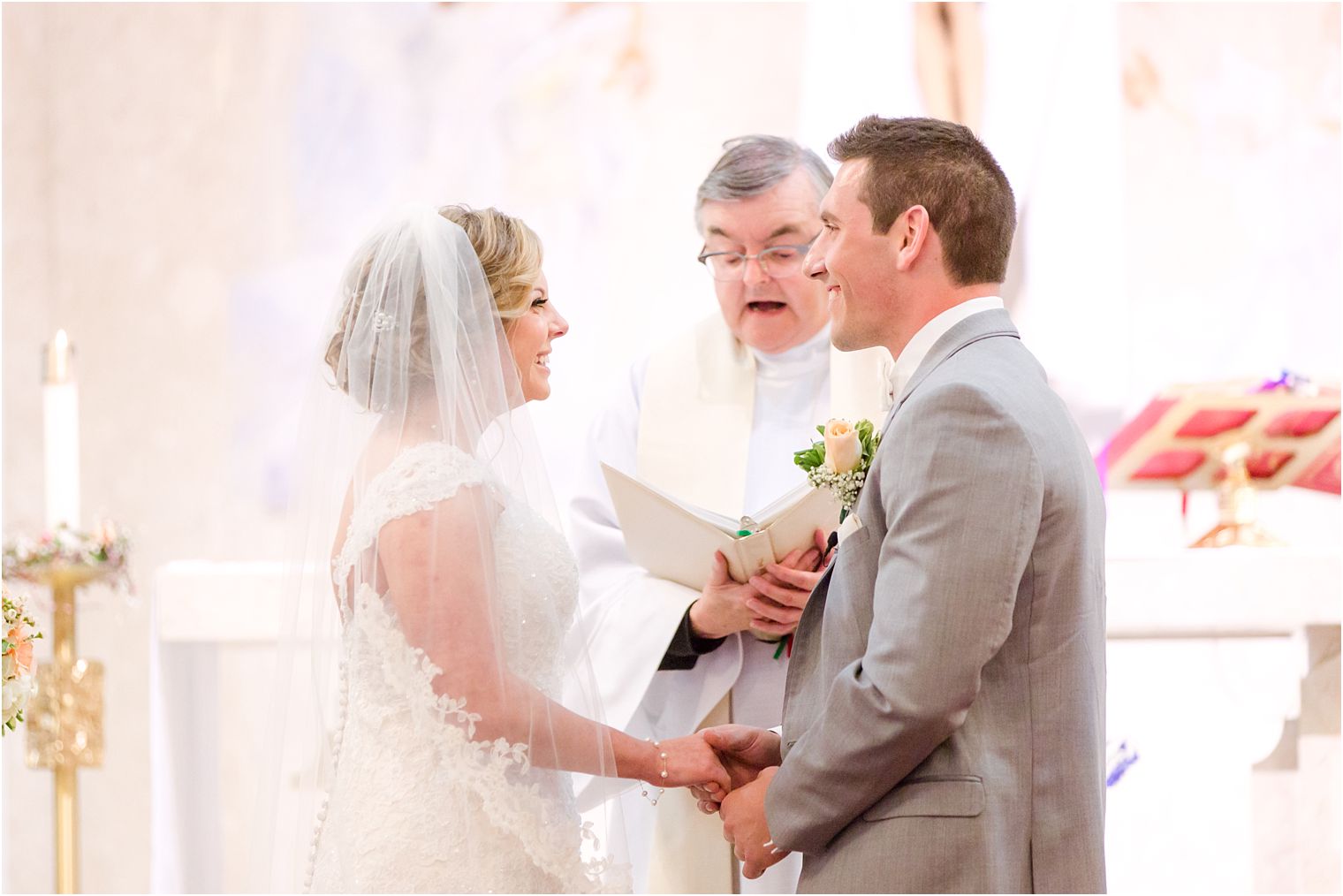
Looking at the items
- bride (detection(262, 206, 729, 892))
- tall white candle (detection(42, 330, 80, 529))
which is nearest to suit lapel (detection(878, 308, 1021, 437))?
bride (detection(262, 206, 729, 892))

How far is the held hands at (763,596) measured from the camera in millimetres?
2906

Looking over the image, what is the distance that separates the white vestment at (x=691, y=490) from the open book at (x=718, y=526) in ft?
0.67

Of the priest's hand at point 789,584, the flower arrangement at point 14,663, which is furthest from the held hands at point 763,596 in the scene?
the flower arrangement at point 14,663

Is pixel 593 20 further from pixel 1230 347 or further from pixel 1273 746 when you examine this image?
pixel 1273 746

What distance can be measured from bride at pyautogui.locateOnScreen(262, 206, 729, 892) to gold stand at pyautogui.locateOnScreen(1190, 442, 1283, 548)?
254 centimetres

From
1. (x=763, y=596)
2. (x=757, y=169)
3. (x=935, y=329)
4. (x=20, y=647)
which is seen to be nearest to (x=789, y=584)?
(x=763, y=596)

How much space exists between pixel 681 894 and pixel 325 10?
3.85 m

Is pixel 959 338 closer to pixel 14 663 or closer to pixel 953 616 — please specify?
pixel 953 616

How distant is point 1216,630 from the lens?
13.5ft

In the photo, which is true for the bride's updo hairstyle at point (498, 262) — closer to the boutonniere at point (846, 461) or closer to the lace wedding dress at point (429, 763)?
the lace wedding dress at point (429, 763)

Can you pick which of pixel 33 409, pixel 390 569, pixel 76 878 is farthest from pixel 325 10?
pixel 390 569

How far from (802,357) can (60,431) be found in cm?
226

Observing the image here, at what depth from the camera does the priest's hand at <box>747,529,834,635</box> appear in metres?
2.90

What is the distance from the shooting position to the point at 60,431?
4.05 metres
